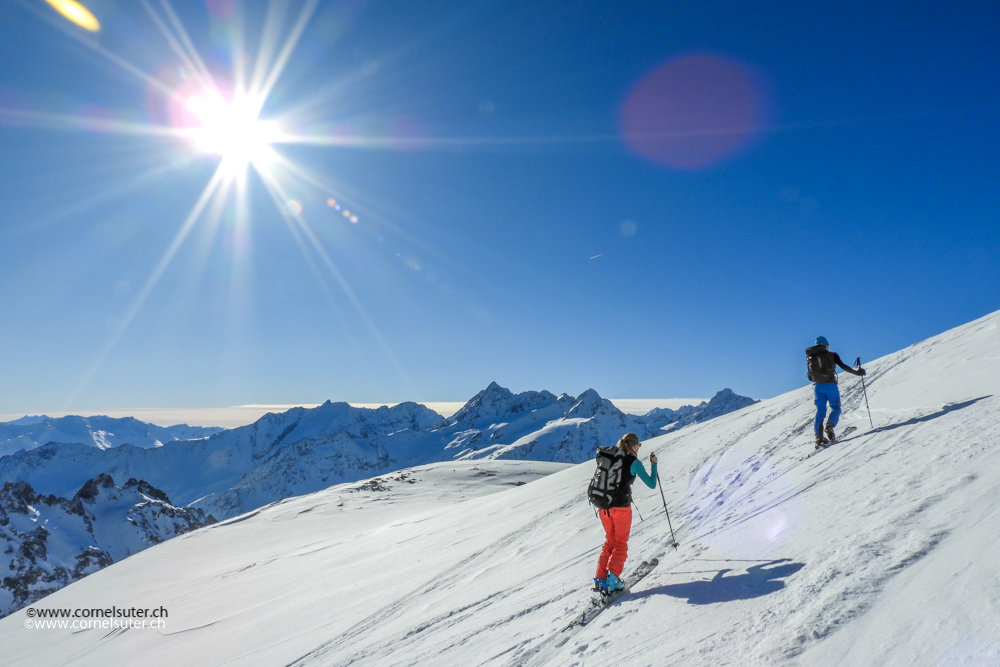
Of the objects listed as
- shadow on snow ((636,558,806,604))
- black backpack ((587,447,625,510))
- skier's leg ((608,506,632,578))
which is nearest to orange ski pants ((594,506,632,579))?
skier's leg ((608,506,632,578))

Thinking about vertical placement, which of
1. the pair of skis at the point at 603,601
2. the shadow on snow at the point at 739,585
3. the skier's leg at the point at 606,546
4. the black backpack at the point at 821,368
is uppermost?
the black backpack at the point at 821,368

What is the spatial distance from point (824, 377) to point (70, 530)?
226m

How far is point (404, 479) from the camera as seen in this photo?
46.5 meters

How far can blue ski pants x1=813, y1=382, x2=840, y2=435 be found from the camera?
921cm

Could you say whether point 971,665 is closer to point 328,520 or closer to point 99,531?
point 328,520

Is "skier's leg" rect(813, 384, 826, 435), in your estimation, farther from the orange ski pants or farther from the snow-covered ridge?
the snow-covered ridge

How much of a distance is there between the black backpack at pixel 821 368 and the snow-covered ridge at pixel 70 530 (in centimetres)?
18215

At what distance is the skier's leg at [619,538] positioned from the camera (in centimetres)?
593

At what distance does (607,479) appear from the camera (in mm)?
5984

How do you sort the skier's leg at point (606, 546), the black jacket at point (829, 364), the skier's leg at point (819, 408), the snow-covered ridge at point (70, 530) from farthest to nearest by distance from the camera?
the snow-covered ridge at point (70, 530) < the black jacket at point (829, 364) < the skier's leg at point (819, 408) < the skier's leg at point (606, 546)

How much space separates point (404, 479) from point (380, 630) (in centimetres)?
3980

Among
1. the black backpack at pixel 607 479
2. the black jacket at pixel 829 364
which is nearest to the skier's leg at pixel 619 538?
the black backpack at pixel 607 479

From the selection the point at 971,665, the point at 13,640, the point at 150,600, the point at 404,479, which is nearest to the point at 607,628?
the point at 971,665

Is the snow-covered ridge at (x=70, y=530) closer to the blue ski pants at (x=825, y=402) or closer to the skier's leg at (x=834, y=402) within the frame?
the blue ski pants at (x=825, y=402)
